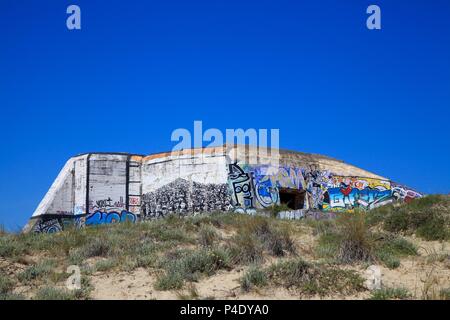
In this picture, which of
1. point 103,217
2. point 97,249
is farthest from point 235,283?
point 103,217

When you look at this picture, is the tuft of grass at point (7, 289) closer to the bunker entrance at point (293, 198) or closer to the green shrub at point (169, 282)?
the green shrub at point (169, 282)

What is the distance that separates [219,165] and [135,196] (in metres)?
5.32

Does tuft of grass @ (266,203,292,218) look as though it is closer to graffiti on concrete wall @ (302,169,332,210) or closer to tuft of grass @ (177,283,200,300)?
graffiti on concrete wall @ (302,169,332,210)

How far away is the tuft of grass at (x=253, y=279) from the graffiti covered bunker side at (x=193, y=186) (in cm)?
1501

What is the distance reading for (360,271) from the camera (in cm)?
726

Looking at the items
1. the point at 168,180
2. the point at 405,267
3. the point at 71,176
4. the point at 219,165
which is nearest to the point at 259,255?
the point at 405,267

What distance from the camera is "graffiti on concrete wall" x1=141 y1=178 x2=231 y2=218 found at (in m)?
22.4

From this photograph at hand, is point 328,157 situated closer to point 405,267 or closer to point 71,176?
point 71,176

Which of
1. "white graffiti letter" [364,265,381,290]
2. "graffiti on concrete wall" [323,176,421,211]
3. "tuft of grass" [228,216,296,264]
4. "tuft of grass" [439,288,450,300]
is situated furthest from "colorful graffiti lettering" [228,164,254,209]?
"tuft of grass" [439,288,450,300]

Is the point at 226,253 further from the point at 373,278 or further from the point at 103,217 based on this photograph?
the point at 103,217

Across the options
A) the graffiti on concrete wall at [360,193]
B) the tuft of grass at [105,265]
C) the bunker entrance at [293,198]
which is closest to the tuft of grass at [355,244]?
the tuft of grass at [105,265]

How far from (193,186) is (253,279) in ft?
54.4

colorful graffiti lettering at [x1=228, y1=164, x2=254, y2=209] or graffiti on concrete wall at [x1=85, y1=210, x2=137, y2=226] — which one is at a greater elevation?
colorful graffiti lettering at [x1=228, y1=164, x2=254, y2=209]
